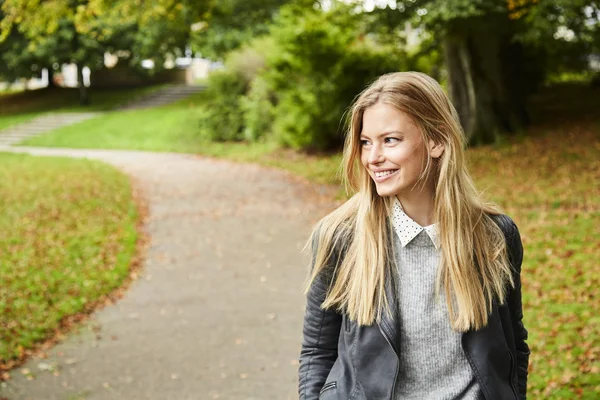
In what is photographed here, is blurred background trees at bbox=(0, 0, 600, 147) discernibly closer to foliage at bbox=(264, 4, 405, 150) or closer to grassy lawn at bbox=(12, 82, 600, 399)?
foliage at bbox=(264, 4, 405, 150)

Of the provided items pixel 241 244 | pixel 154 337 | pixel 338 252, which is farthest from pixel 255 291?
pixel 338 252

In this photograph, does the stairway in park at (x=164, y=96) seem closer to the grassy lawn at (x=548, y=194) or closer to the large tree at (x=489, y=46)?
the grassy lawn at (x=548, y=194)

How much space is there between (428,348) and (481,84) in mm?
17339

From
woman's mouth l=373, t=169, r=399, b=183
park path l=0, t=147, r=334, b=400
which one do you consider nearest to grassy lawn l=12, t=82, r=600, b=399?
woman's mouth l=373, t=169, r=399, b=183

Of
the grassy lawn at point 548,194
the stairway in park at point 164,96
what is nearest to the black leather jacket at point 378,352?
the grassy lawn at point 548,194

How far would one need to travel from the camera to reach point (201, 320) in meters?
7.89

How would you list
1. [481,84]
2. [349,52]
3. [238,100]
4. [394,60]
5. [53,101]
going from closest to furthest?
[481,84] → [349,52] → [394,60] → [238,100] → [53,101]

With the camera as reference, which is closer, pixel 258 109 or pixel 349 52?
pixel 349 52

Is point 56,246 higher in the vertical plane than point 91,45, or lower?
lower

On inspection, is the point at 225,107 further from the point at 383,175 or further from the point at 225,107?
the point at 383,175

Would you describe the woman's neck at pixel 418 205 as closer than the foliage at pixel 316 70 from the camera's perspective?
Yes

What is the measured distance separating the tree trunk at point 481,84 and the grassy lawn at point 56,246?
27.4 ft

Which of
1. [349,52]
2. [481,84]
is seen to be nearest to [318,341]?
[481,84]

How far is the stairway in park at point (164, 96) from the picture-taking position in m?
36.7
